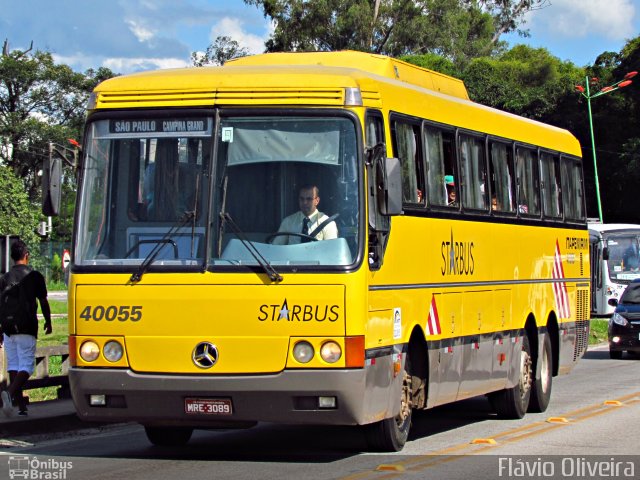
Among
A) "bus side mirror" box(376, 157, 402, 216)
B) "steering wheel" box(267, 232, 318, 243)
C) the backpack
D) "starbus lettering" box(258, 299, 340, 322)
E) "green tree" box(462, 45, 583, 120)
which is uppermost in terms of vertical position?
"green tree" box(462, 45, 583, 120)

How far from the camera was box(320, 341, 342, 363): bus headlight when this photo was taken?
34.7ft

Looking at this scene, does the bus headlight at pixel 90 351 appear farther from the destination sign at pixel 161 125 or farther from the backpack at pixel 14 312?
the backpack at pixel 14 312

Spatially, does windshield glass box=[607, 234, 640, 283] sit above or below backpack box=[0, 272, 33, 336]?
above

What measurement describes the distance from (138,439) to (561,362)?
661 centimetres

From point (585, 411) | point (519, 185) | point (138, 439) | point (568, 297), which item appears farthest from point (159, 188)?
point (568, 297)

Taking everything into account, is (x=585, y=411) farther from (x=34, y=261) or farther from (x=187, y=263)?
(x=34, y=261)

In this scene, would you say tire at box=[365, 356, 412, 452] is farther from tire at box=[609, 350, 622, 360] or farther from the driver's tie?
tire at box=[609, 350, 622, 360]

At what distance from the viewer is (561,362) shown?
17844 millimetres

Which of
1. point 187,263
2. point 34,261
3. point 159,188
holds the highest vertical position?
point 34,261

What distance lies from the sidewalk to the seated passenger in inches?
176

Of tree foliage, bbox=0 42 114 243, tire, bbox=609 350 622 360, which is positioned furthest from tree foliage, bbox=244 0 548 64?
tire, bbox=609 350 622 360

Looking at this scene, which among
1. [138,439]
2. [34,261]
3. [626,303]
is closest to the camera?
[138,439]

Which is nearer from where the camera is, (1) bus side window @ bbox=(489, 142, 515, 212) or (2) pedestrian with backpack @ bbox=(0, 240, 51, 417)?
(2) pedestrian with backpack @ bbox=(0, 240, 51, 417)

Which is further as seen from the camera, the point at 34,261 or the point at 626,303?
the point at 34,261
